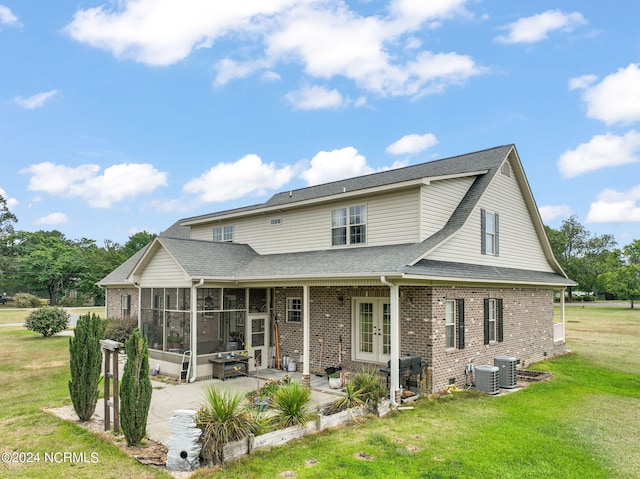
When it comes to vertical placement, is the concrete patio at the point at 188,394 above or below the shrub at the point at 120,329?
below

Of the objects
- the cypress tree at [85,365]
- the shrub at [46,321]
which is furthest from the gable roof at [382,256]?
the shrub at [46,321]

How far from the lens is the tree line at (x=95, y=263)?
175 feet

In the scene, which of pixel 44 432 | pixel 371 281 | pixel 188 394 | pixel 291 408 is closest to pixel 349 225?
pixel 371 281

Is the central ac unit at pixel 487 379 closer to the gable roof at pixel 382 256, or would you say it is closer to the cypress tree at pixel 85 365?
the gable roof at pixel 382 256

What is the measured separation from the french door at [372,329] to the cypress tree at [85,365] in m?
6.75

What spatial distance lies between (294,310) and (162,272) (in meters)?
4.33

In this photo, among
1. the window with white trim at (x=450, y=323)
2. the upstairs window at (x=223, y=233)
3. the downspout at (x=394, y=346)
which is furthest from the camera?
the upstairs window at (x=223, y=233)

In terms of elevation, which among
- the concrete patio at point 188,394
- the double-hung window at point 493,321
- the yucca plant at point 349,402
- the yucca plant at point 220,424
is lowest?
the concrete patio at point 188,394

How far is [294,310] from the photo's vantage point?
1454 centimetres

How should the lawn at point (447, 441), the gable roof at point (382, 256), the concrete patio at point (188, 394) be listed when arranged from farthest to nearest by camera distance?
the gable roof at point (382, 256) → the concrete patio at point (188, 394) → the lawn at point (447, 441)

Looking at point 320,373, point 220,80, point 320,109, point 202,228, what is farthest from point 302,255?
point 320,109

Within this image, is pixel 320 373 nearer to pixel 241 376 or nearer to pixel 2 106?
pixel 241 376

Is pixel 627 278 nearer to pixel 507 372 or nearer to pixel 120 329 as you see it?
pixel 507 372

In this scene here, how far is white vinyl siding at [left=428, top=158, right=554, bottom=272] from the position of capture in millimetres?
12984
